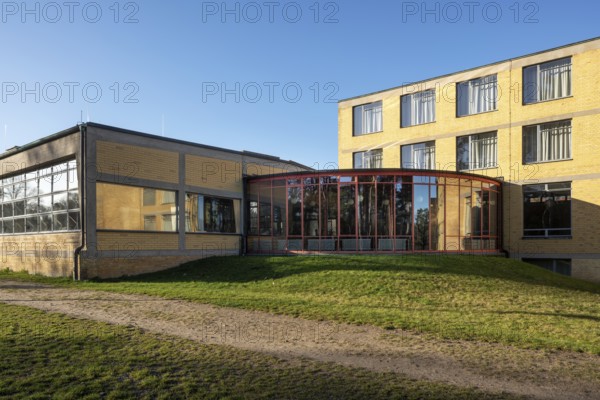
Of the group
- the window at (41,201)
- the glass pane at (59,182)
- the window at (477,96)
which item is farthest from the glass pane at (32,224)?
the window at (477,96)

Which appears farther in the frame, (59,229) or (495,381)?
(59,229)

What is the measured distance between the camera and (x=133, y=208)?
19.1m

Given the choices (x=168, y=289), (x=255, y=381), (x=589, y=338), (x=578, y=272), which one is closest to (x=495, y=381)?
(x=255, y=381)

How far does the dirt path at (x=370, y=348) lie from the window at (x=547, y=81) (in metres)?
17.6

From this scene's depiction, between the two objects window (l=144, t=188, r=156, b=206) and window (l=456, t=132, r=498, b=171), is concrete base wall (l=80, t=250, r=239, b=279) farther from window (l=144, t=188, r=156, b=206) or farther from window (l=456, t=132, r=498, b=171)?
window (l=456, t=132, r=498, b=171)

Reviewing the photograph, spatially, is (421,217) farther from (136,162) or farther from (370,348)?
(370,348)

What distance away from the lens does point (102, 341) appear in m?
7.69

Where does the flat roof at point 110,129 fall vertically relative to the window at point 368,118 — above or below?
below

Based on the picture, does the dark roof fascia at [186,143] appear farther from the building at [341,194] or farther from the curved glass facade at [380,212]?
the curved glass facade at [380,212]

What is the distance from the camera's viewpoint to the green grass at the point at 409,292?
9336 millimetres

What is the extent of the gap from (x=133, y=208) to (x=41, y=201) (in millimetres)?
4481

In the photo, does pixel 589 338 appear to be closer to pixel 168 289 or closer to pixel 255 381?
pixel 255 381

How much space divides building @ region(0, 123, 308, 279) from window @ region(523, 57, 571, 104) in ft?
43.2

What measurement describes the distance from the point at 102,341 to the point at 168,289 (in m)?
6.99
